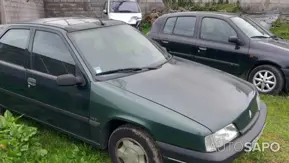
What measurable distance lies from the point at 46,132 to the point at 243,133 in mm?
2656

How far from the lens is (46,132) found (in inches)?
167

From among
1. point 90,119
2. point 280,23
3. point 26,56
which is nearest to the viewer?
point 90,119

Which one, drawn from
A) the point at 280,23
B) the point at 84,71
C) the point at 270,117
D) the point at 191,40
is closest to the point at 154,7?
the point at 280,23

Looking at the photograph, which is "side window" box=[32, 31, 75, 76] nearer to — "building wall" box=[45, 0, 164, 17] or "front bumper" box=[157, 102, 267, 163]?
"front bumper" box=[157, 102, 267, 163]

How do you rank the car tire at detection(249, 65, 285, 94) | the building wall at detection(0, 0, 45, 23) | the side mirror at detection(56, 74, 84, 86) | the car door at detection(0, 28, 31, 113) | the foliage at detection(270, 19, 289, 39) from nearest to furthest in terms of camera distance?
the side mirror at detection(56, 74, 84, 86), the car door at detection(0, 28, 31, 113), the car tire at detection(249, 65, 285, 94), the building wall at detection(0, 0, 45, 23), the foliage at detection(270, 19, 289, 39)

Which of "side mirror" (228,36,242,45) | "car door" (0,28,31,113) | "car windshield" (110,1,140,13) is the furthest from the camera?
"car windshield" (110,1,140,13)

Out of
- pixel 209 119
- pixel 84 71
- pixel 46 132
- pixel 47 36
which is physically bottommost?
pixel 46 132

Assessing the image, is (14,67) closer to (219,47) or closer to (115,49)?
(115,49)

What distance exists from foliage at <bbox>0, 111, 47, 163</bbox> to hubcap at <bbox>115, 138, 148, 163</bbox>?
2.81 feet

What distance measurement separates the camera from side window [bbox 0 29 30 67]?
3.96 m

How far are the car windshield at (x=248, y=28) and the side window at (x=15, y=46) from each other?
4055 millimetres

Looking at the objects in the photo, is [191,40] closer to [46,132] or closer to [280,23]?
[46,132]

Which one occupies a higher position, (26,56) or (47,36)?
(47,36)

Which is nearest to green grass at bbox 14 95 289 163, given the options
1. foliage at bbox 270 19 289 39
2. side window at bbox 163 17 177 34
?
side window at bbox 163 17 177 34
